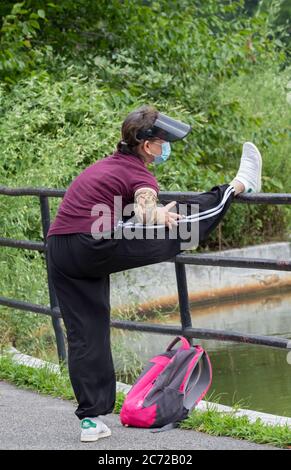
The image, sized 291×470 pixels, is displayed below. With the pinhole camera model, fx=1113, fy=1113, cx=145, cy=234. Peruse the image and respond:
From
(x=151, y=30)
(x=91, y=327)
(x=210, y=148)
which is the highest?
(x=151, y=30)

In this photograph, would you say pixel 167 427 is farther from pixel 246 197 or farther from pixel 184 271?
pixel 246 197

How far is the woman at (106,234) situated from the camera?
5.24 meters

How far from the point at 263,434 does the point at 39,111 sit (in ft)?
22.9

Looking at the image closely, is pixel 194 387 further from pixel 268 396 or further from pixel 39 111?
pixel 39 111

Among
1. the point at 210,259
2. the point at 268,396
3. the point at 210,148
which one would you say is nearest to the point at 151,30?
the point at 210,148

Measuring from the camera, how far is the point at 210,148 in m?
14.9

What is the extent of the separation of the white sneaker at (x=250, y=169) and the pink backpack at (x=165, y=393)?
88 cm

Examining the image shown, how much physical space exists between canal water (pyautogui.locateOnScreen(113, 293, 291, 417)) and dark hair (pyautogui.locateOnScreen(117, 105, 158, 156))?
6.47ft

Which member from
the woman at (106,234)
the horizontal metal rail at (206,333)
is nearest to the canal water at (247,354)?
the horizontal metal rail at (206,333)

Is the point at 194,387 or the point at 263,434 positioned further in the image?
the point at 194,387

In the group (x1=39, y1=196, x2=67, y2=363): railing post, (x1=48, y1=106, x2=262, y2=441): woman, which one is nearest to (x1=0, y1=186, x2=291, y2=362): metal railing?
(x1=39, y1=196, x2=67, y2=363): railing post

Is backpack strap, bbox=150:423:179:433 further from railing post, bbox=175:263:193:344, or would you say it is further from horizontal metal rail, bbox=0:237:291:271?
horizontal metal rail, bbox=0:237:291:271

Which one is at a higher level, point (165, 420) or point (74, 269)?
point (74, 269)
